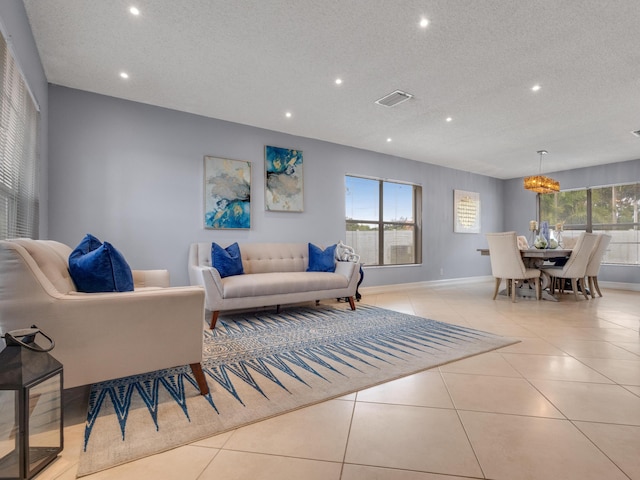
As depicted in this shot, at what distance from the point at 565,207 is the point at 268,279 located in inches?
275

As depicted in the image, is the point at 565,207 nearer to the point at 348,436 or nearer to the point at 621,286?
the point at 621,286

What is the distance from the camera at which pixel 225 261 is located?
371cm

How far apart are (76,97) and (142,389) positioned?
10.6ft

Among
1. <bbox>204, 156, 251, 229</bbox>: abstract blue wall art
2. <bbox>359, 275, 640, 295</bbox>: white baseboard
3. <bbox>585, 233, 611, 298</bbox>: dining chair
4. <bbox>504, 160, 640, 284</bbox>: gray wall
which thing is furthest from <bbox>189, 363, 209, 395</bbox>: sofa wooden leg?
<bbox>504, 160, 640, 284</bbox>: gray wall

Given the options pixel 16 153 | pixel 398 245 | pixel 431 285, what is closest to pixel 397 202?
pixel 398 245

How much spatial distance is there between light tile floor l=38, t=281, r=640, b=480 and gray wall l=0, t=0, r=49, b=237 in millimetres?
2164

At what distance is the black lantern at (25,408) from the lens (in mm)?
1116

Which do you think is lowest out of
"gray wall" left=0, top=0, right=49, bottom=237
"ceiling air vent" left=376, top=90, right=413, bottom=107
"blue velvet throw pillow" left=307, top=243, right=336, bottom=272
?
"blue velvet throw pillow" left=307, top=243, right=336, bottom=272

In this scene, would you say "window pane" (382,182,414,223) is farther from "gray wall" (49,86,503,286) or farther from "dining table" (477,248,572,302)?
"dining table" (477,248,572,302)

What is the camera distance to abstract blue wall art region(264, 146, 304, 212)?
4.61 metres

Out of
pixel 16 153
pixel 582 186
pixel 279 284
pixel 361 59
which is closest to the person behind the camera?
pixel 16 153

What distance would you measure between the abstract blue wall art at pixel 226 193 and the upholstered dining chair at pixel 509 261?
369 cm

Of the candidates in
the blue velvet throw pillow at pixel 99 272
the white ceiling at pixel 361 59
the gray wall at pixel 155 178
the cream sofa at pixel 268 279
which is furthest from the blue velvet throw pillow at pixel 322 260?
the blue velvet throw pillow at pixel 99 272

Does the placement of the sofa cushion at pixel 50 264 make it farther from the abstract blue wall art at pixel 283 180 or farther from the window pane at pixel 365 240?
the window pane at pixel 365 240
